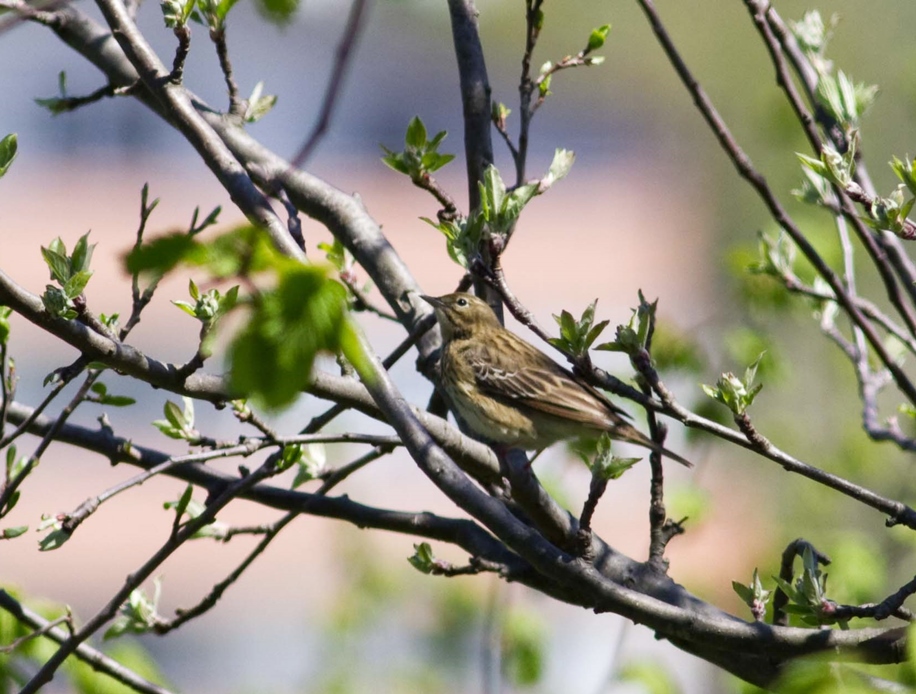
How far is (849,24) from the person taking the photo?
15.5m

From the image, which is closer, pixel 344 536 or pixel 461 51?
pixel 461 51

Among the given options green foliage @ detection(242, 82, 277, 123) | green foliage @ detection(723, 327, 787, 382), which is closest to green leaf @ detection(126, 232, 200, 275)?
green foliage @ detection(242, 82, 277, 123)

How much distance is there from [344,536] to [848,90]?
28.1ft

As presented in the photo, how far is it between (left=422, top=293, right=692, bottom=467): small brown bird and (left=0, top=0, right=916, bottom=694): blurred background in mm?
1453

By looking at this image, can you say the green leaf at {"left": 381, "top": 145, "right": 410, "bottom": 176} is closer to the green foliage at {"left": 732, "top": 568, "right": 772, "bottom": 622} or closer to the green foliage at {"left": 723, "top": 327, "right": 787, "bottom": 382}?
the green foliage at {"left": 732, "top": 568, "right": 772, "bottom": 622}

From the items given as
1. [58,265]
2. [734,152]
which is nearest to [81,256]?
[58,265]

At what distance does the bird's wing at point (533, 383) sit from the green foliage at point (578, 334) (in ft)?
8.73

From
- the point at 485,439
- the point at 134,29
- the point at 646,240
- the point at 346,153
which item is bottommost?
the point at 134,29

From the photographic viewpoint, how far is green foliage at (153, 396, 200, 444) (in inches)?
135

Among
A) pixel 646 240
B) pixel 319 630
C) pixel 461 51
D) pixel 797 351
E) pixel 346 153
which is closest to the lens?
pixel 461 51

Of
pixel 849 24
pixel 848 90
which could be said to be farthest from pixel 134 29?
pixel 849 24

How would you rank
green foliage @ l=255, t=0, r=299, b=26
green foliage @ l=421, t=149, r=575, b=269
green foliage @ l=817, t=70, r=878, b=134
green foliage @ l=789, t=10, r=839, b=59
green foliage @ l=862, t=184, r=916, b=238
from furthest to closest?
green foliage @ l=789, t=10, r=839, b=59 < green foliage @ l=817, t=70, r=878, b=134 < green foliage @ l=421, t=149, r=575, b=269 < green foliage @ l=862, t=184, r=916, b=238 < green foliage @ l=255, t=0, r=299, b=26

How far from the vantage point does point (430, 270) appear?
66.2ft

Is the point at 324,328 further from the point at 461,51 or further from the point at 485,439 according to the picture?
the point at 485,439
